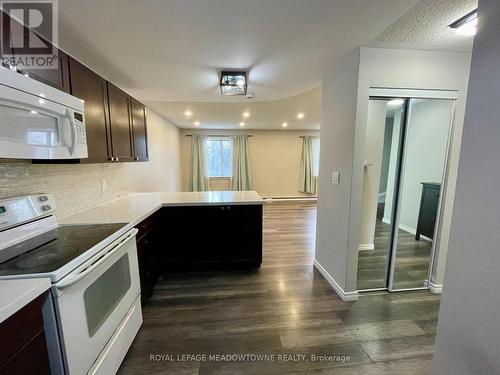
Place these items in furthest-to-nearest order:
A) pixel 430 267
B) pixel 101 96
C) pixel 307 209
Result: pixel 307 209 → pixel 430 267 → pixel 101 96

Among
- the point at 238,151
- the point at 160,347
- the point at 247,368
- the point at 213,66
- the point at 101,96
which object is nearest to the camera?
the point at 247,368

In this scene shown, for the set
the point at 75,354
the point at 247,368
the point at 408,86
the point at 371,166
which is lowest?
the point at 247,368

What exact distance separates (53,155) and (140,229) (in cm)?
91

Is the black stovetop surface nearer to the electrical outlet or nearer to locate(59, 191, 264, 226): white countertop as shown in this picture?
locate(59, 191, 264, 226): white countertop

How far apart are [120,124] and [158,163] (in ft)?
7.14

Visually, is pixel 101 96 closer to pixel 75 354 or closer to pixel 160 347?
pixel 75 354

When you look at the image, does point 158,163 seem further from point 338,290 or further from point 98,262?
point 338,290

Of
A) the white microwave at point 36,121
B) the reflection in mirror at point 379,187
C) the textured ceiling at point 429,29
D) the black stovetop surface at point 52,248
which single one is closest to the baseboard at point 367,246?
the reflection in mirror at point 379,187

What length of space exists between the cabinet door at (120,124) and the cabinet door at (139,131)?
13 cm

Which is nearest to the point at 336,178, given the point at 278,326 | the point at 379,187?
the point at 379,187

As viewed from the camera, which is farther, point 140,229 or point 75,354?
point 140,229

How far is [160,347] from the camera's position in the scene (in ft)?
5.14

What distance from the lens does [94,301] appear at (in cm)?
119

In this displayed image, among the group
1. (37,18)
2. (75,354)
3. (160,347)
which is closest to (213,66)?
(37,18)
